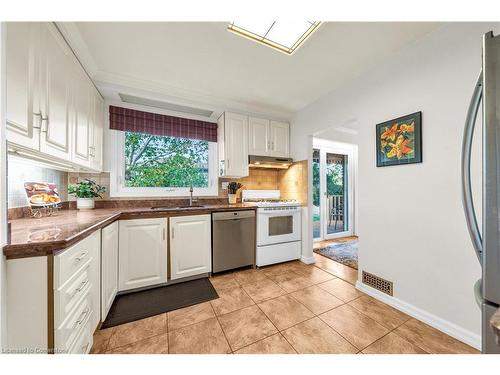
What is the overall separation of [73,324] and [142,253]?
1.03 meters

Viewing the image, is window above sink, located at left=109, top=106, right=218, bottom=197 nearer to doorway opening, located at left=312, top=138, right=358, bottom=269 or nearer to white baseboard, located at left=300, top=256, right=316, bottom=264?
white baseboard, located at left=300, top=256, right=316, bottom=264

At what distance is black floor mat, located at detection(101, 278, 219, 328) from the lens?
1597 mm

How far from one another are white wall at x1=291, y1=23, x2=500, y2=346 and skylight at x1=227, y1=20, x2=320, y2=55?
3.09ft

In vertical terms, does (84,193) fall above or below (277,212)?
above

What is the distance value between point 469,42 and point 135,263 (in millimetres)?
3364

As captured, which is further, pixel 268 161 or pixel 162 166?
pixel 268 161

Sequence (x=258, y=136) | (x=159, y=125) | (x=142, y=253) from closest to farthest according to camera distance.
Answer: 1. (x=142, y=253)
2. (x=159, y=125)
3. (x=258, y=136)

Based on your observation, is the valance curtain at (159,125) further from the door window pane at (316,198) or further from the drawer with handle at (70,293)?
the door window pane at (316,198)

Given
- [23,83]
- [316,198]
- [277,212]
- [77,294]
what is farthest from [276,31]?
[316,198]

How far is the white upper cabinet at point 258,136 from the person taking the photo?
9.34ft

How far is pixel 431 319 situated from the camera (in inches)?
57.6

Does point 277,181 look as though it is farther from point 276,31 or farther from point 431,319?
point 431,319

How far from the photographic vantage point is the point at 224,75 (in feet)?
6.66
